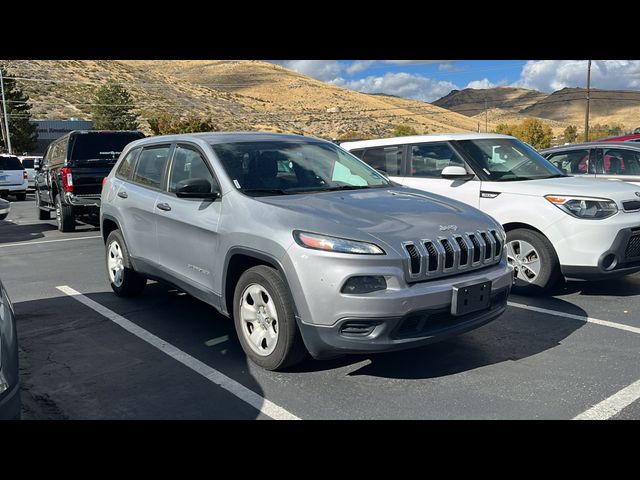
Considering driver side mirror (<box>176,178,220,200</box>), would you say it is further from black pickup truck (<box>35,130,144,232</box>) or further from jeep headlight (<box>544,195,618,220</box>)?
black pickup truck (<box>35,130,144,232</box>)

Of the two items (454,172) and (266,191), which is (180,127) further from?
(266,191)

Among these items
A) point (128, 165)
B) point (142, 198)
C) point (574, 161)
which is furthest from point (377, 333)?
point (574, 161)

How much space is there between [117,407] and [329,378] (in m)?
1.41

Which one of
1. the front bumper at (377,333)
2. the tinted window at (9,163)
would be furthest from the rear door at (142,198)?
the tinted window at (9,163)

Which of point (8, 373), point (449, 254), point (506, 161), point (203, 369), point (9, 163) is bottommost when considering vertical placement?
point (203, 369)

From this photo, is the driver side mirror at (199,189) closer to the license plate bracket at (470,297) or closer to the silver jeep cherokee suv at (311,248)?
the silver jeep cherokee suv at (311,248)

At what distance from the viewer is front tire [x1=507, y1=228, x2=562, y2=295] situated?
6.03 m

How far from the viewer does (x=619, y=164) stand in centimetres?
887

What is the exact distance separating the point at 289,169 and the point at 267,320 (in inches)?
55.2

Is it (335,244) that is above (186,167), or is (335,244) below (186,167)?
below

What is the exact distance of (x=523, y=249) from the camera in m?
6.24

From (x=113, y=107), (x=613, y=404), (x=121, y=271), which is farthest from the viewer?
(x=113, y=107)

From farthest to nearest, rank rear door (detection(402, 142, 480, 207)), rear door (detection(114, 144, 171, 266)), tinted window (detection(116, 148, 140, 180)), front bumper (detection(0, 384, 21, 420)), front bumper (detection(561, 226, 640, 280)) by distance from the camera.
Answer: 1. rear door (detection(402, 142, 480, 207))
2. tinted window (detection(116, 148, 140, 180))
3. front bumper (detection(561, 226, 640, 280))
4. rear door (detection(114, 144, 171, 266))
5. front bumper (detection(0, 384, 21, 420))

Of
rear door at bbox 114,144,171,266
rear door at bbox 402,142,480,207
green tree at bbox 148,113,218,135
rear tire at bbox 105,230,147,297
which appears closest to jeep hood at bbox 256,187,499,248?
rear door at bbox 114,144,171,266
